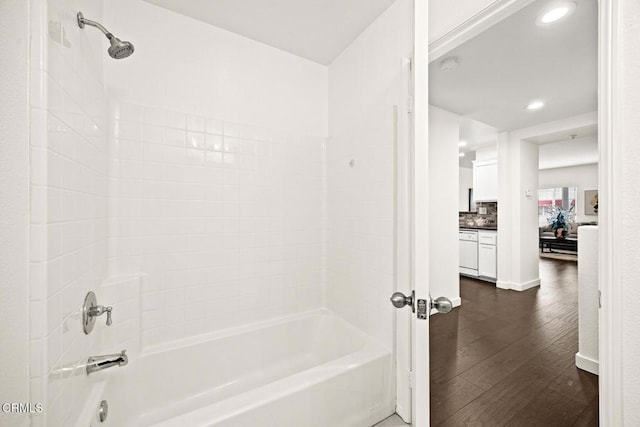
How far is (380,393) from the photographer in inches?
58.6

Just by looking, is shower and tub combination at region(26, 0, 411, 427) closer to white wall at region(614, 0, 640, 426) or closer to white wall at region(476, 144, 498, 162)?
white wall at region(614, 0, 640, 426)

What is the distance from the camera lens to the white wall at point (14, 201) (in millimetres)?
709

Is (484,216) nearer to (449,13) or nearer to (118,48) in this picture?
(449,13)

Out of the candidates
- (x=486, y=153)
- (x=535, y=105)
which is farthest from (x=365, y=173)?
(x=486, y=153)

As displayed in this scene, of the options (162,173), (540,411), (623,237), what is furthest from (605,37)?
(162,173)

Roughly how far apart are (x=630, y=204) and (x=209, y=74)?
2.25 meters

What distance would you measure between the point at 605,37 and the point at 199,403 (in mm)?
2511

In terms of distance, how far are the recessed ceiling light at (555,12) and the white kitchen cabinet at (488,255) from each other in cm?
329

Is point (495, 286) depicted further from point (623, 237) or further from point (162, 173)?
point (162, 173)

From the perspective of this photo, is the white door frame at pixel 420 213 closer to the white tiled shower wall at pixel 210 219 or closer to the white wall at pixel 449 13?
the white wall at pixel 449 13

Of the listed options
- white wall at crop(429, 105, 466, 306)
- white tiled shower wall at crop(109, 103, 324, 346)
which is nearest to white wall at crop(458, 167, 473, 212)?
white wall at crop(429, 105, 466, 306)

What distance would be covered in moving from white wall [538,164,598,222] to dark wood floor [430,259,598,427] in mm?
5887

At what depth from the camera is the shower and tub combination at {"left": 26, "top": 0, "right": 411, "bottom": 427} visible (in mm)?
1157

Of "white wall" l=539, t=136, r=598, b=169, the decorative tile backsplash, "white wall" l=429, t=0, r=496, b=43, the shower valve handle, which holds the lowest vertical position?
the shower valve handle
